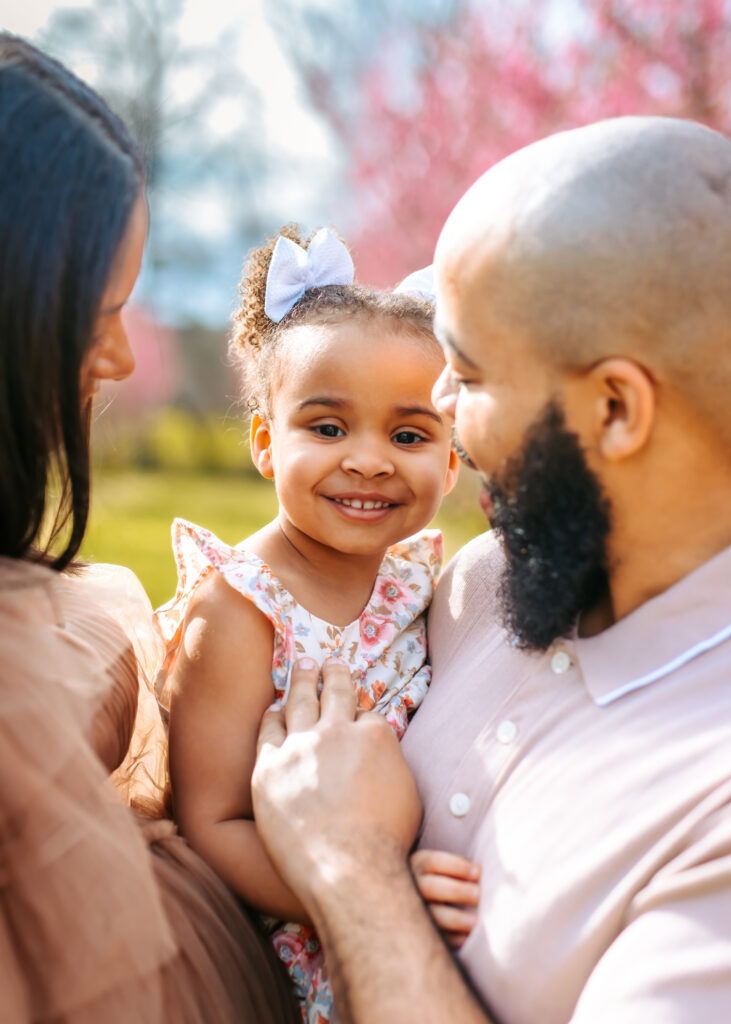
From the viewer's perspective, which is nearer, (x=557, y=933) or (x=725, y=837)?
(x=725, y=837)

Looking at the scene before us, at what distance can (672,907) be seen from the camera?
140 cm

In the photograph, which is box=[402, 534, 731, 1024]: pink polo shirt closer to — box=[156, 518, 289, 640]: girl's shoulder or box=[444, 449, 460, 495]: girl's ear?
box=[156, 518, 289, 640]: girl's shoulder

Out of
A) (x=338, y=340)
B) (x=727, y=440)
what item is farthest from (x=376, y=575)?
(x=727, y=440)

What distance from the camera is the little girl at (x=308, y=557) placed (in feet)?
6.45

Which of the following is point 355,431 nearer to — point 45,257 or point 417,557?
point 417,557

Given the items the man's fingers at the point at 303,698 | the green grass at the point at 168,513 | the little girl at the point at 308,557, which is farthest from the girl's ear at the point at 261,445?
the green grass at the point at 168,513

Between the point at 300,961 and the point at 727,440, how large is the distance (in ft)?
4.12

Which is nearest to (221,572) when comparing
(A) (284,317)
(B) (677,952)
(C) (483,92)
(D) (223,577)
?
(D) (223,577)

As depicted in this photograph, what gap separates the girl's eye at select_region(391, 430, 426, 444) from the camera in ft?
7.71

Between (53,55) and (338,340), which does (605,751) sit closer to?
(338,340)

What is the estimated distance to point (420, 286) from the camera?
243cm

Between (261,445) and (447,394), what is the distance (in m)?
0.74

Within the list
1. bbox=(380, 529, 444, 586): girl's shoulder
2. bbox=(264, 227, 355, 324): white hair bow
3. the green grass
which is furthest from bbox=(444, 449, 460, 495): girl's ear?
the green grass

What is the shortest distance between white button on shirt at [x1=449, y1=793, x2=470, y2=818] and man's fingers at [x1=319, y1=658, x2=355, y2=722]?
25cm
